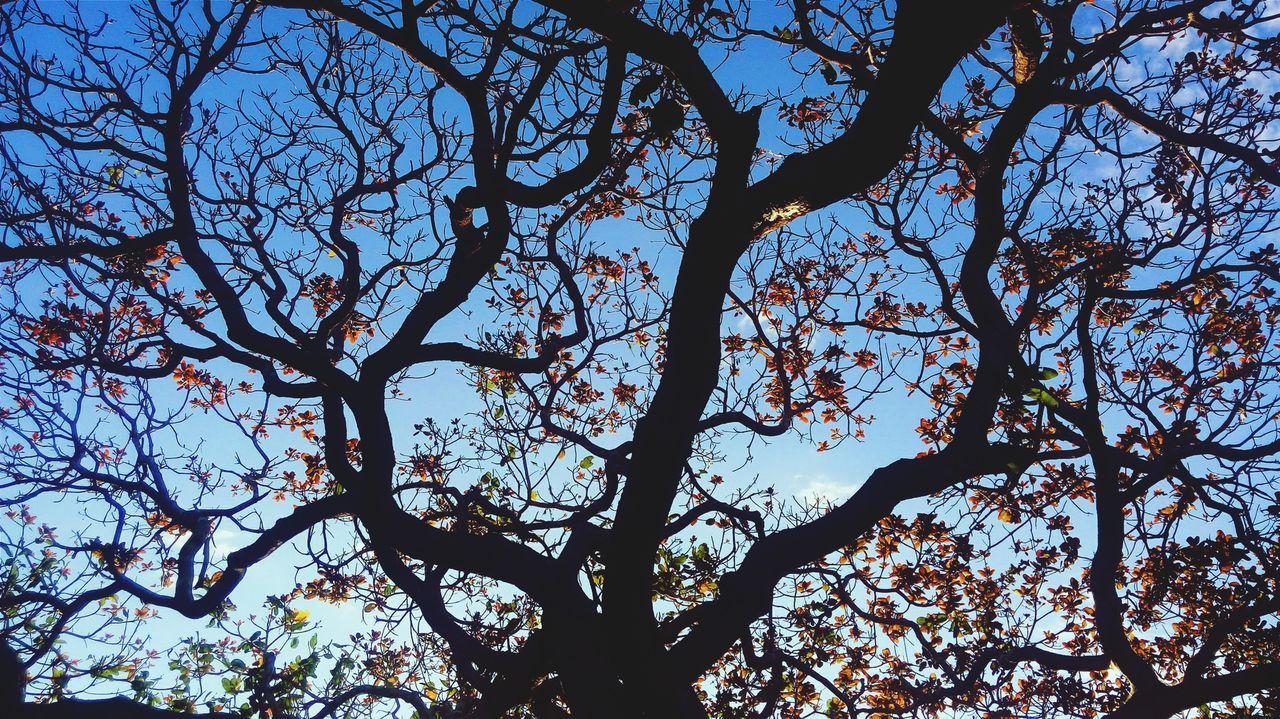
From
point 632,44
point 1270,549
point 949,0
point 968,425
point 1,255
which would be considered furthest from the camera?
point 1270,549

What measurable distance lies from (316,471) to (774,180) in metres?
5.88

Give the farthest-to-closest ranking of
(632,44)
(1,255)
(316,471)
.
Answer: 1. (316,471)
2. (1,255)
3. (632,44)

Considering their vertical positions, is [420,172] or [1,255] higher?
[420,172]

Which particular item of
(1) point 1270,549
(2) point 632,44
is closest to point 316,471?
(2) point 632,44

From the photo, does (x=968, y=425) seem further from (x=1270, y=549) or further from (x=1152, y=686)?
(x=1270, y=549)

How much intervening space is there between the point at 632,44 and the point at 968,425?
3.33m

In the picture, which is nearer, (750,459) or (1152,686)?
(1152,686)

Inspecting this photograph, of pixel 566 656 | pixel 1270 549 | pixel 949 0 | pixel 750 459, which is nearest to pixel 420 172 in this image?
pixel 750 459

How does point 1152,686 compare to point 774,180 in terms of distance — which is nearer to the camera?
A: point 774,180

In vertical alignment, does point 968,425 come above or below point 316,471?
below

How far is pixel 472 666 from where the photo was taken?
5246 millimetres

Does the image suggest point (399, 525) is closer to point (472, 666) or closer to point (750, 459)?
point (472, 666)

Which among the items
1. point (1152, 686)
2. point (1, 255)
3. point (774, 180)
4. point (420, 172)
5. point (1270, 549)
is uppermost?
point (420, 172)

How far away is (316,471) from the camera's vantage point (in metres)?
7.27
